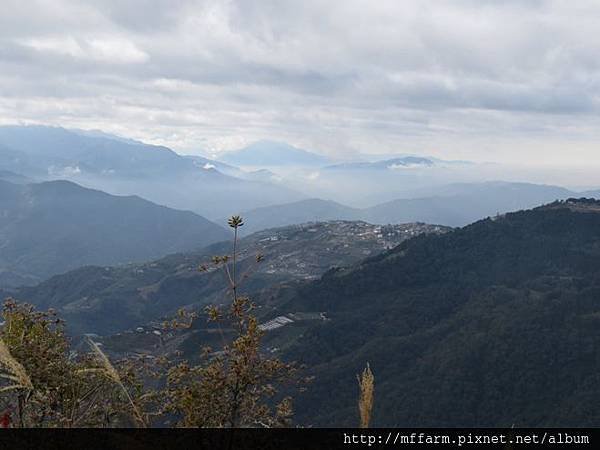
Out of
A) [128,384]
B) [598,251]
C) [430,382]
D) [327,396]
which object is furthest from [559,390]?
[128,384]

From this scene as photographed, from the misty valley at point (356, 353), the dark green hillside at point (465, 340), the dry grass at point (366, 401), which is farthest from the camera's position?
the dark green hillside at point (465, 340)

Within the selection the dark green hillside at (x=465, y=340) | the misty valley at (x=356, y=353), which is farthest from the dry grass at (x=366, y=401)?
the dark green hillside at (x=465, y=340)

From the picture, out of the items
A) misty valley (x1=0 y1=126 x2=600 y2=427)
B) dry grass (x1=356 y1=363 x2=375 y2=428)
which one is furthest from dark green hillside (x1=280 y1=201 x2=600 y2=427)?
dry grass (x1=356 y1=363 x2=375 y2=428)

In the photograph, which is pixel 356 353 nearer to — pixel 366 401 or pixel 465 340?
pixel 465 340

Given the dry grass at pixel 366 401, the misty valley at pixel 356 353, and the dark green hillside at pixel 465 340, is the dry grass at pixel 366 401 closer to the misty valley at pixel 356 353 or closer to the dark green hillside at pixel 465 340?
the misty valley at pixel 356 353

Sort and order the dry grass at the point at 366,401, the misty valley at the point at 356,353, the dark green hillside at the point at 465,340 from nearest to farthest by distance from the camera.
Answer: the dry grass at the point at 366,401 < the misty valley at the point at 356,353 < the dark green hillside at the point at 465,340

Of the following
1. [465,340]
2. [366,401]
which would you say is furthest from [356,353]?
[366,401]

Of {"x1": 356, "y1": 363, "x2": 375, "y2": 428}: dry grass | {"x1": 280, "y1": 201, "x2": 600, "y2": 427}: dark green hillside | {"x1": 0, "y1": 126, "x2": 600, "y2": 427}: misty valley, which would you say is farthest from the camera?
{"x1": 280, "y1": 201, "x2": 600, "y2": 427}: dark green hillside

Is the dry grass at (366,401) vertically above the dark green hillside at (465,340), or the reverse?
the dry grass at (366,401)

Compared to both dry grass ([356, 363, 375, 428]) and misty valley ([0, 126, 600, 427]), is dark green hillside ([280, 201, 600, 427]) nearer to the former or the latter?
misty valley ([0, 126, 600, 427])
